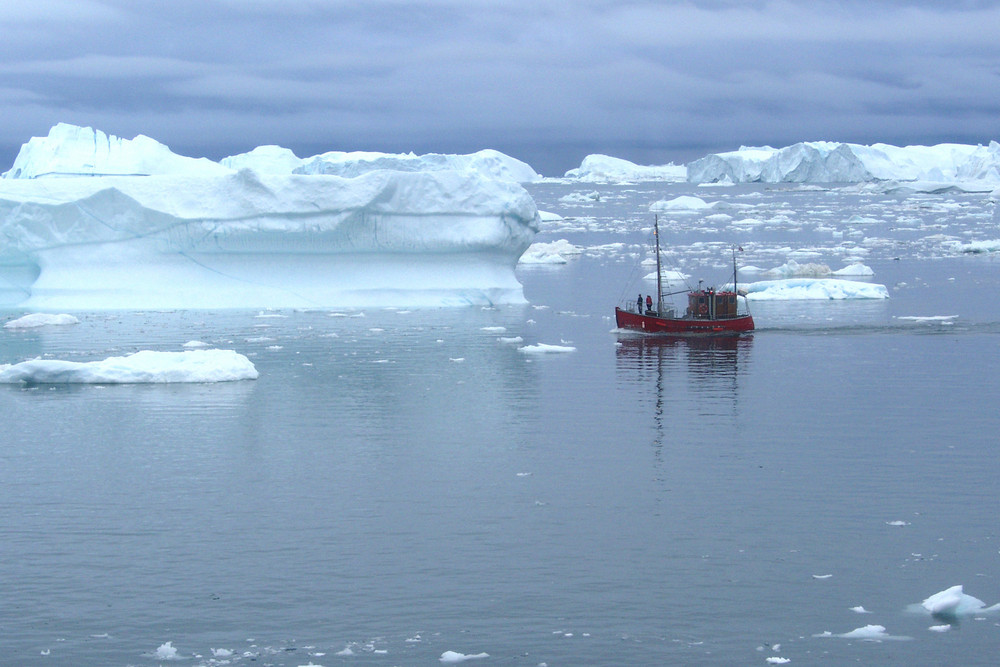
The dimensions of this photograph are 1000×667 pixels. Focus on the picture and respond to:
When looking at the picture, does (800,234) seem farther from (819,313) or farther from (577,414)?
(577,414)

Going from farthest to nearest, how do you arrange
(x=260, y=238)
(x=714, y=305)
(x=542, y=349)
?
1. (x=260, y=238)
2. (x=714, y=305)
3. (x=542, y=349)

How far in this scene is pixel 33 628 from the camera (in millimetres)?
9766

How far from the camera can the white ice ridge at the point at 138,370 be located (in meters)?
20.5

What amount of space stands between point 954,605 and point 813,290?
25652mm

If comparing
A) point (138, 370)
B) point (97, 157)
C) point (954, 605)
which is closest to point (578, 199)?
point (97, 157)

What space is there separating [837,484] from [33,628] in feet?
27.5

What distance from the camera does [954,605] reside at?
32.1 ft

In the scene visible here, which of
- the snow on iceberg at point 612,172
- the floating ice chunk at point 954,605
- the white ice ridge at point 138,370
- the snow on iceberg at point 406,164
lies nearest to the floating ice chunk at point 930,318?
the snow on iceberg at point 406,164

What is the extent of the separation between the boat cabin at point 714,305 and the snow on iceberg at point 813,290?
20.2 feet

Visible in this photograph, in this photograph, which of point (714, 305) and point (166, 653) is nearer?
point (166, 653)

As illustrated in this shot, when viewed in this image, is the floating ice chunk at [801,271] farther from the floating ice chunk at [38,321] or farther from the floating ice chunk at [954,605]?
the floating ice chunk at [954,605]

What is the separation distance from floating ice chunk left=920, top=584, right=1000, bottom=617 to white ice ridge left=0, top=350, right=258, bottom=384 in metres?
13.4

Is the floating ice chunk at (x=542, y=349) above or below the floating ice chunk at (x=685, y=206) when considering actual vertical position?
below

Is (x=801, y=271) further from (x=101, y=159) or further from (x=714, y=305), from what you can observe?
(x=101, y=159)
